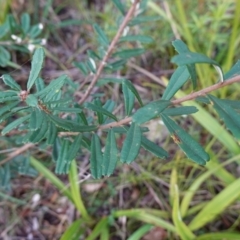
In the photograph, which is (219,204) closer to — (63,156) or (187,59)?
(63,156)

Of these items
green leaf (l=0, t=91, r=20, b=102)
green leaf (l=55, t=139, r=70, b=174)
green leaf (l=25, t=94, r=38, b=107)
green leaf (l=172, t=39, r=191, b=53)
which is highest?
green leaf (l=172, t=39, r=191, b=53)

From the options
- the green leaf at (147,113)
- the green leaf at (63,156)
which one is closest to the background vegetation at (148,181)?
the green leaf at (63,156)

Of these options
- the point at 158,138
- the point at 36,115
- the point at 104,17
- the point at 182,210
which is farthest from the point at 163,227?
the point at 104,17

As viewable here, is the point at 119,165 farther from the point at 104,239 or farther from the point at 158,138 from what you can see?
the point at 104,239

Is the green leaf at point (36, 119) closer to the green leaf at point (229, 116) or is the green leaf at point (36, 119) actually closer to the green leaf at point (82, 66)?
the green leaf at point (229, 116)

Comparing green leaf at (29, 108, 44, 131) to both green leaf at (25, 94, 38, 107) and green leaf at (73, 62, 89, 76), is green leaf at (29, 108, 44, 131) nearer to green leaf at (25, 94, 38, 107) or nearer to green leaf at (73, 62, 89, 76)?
green leaf at (25, 94, 38, 107)

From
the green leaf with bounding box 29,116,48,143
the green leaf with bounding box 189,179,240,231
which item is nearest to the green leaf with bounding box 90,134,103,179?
the green leaf with bounding box 29,116,48,143
